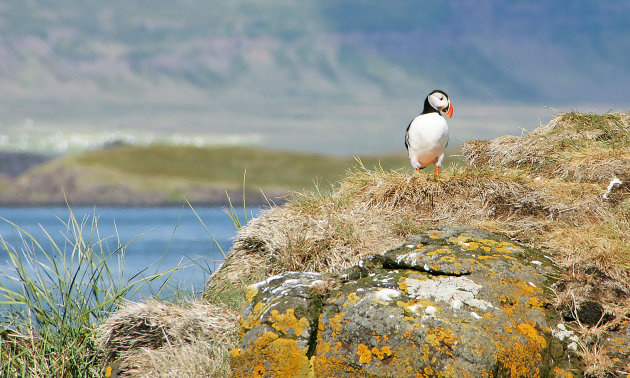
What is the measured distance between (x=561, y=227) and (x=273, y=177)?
175m

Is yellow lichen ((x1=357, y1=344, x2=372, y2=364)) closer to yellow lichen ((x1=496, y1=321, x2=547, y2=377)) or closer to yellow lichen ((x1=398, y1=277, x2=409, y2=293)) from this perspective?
yellow lichen ((x1=398, y1=277, x2=409, y2=293))

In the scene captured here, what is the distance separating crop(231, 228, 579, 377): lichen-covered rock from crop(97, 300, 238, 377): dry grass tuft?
2.13ft

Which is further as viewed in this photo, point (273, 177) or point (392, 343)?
point (273, 177)

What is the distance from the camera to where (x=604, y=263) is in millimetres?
5453

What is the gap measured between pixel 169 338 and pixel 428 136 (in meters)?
4.76

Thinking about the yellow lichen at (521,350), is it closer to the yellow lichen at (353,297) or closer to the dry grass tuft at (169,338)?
the yellow lichen at (353,297)

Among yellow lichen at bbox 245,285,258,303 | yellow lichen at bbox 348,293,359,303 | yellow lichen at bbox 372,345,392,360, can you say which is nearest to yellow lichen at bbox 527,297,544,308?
yellow lichen at bbox 372,345,392,360

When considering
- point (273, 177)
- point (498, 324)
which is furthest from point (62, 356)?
point (273, 177)

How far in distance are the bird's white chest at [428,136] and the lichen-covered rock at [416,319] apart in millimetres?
3651

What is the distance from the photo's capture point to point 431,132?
9.06m

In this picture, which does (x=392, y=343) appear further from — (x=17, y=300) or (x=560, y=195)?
(x=17, y=300)

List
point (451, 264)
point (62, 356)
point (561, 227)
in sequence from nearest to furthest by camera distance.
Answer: point (451, 264) < point (62, 356) < point (561, 227)

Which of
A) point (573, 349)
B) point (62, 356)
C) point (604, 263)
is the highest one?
point (604, 263)

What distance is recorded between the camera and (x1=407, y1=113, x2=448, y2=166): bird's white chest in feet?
29.7
